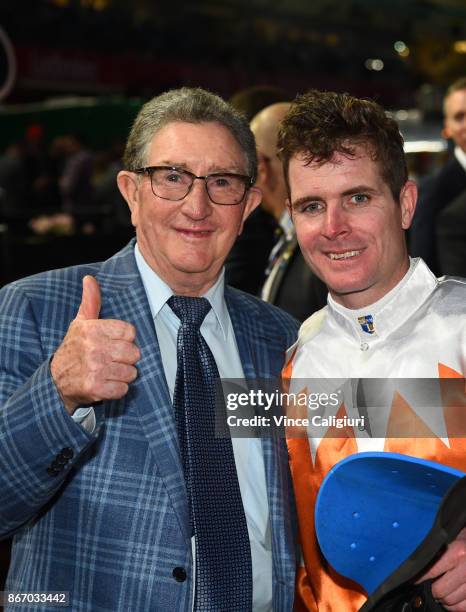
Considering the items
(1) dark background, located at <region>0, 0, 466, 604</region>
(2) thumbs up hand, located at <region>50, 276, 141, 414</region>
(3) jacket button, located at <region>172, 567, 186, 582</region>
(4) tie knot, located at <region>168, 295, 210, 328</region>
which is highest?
(1) dark background, located at <region>0, 0, 466, 604</region>

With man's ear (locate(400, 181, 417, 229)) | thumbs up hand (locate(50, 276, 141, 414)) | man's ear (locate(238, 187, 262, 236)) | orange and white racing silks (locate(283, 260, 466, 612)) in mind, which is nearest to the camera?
thumbs up hand (locate(50, 276, 141, 414))

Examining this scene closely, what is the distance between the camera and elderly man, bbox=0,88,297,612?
1.54m

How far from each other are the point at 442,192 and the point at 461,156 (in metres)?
0.24

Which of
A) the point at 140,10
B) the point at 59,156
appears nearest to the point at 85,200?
the point at 59,156

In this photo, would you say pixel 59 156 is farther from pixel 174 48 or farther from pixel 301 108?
pixel 301 108

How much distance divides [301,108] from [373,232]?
311 mm

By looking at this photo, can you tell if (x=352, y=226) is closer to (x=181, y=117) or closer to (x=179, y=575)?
(x=181, y=117)

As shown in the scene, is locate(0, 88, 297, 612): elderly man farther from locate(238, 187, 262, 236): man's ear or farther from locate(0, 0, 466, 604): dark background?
locate(0, 0, 466, 604): dark background

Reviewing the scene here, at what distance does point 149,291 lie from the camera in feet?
6.23

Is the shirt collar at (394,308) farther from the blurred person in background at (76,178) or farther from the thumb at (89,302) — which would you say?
the blurred person in background at (76,178)

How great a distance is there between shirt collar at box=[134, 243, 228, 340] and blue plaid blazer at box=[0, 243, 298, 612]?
3.1 inches

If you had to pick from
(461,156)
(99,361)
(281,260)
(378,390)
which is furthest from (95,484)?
(461,156)

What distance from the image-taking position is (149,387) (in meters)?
1.71

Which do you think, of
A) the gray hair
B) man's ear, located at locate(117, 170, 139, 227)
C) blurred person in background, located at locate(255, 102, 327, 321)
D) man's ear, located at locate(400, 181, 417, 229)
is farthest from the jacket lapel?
blurred person in background, located at locate(255, 102, 327, 321)
